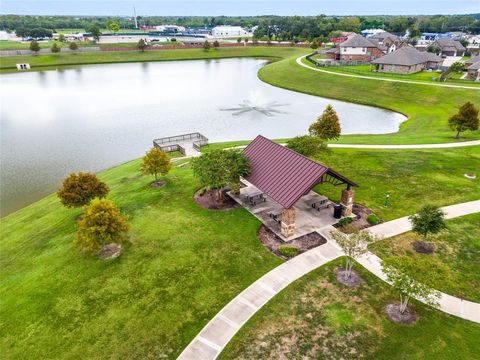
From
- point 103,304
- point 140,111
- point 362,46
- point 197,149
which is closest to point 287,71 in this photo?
point 362,46

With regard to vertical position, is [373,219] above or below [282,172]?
below

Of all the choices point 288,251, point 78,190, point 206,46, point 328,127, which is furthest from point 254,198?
point 206,46

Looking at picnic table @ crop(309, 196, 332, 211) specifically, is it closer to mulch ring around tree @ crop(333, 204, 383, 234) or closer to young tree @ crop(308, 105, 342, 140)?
mulch ring around tree @ crop(333, 204, 383, 234)

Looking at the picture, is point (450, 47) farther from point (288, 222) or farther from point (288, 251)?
point (288, 251)

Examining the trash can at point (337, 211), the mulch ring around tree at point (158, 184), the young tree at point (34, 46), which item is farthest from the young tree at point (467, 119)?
the young tree at point (34, 46)

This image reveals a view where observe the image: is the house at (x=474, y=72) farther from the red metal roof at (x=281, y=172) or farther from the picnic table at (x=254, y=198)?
the picnic table at (x=254, y=198)

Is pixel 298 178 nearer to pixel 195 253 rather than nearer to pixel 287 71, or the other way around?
pixel 195 253
